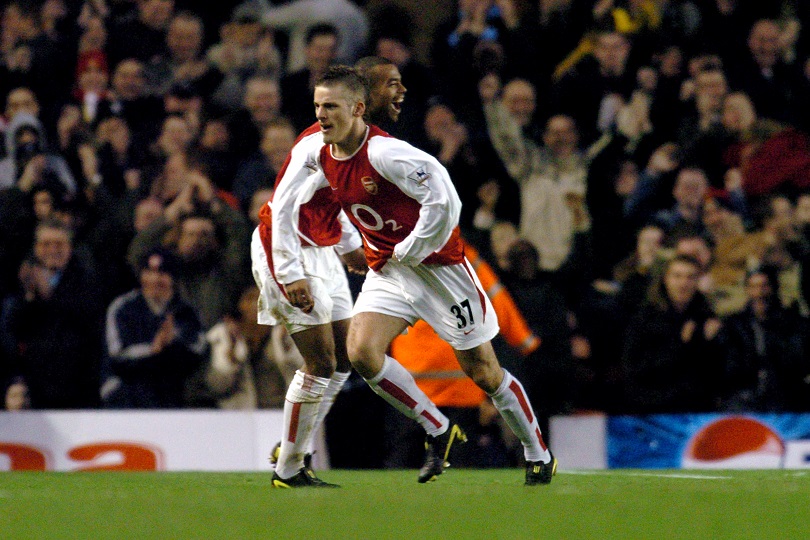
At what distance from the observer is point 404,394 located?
6.36m

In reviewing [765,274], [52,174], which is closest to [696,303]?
[765,274]

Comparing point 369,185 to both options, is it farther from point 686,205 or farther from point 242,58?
point 242,58

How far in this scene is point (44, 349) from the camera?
9688 mm

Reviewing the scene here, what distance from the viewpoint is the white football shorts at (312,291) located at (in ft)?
21.1

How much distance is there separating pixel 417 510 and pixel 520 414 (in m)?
1.63

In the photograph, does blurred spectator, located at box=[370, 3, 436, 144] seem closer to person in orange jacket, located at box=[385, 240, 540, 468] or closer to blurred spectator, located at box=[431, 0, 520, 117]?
blurred spectator, located at box=[431, 0, 520, 117]

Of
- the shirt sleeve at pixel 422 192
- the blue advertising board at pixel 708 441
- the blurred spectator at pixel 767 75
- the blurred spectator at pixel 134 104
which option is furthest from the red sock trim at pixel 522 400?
the blurred spectator at pixel 767 75

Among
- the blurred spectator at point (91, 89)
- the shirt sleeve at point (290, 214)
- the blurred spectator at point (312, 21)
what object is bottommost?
the shirt sleeve at point (290, 214)

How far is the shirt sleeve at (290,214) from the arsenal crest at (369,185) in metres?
0.28

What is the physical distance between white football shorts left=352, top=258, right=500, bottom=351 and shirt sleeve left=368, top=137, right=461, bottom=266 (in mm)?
256

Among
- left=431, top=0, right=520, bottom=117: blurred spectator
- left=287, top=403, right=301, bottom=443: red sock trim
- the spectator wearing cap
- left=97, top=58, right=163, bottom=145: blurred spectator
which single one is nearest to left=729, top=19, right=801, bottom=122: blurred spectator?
left=431, top=0, right=520, bottom=117: blurred spectator

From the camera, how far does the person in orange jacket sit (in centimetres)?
859

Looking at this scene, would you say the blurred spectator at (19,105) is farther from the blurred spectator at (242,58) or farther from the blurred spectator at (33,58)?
the blurred spectator at (242,58)

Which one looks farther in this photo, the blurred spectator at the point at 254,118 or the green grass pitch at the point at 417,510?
the blurred spectator at the point at 254,118
